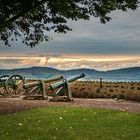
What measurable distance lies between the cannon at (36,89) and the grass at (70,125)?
884cm

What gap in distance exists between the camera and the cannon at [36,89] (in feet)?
96.9

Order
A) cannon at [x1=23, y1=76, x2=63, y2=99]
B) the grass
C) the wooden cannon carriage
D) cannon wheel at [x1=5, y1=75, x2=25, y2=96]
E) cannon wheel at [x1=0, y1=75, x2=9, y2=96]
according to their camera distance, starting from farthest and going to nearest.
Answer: cannon wheel at [x1=5, y1=75, x2=25, y2=96] → cannon wheel at [x1=0, y1=75, x2=9, y2=96] → cannon at [x1=23, y1=76, x2=63, y2=99] → the wooden cannon carriage → the grass

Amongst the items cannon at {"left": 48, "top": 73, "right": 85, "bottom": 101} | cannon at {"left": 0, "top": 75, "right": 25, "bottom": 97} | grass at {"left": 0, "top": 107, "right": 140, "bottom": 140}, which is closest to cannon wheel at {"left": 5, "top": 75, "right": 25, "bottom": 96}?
cannon at {"left": 0, "top": 75, "right": 25, "bottom": 97}

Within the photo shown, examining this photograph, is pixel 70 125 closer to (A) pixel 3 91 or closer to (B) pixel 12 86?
(B) pixel 12 86

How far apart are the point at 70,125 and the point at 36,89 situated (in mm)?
14781

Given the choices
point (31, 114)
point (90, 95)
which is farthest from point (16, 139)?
point (90, 95)

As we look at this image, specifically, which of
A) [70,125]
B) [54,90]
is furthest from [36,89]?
[70,125]

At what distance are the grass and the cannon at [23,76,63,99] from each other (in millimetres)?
8840

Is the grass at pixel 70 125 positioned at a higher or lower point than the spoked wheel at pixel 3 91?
higher

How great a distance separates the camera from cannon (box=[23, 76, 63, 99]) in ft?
96.9

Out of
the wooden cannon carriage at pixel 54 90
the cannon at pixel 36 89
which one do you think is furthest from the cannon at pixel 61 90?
the cannon at pixel 36 89

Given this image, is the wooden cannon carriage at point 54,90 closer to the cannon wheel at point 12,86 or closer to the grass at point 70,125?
the cannon wheel at point 12,86

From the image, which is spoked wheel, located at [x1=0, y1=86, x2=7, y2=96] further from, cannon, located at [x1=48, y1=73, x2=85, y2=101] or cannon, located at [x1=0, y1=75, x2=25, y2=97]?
cannon, located at [x1=48, y1=73, x2=85, y2=101]

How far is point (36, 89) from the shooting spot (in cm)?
3098
